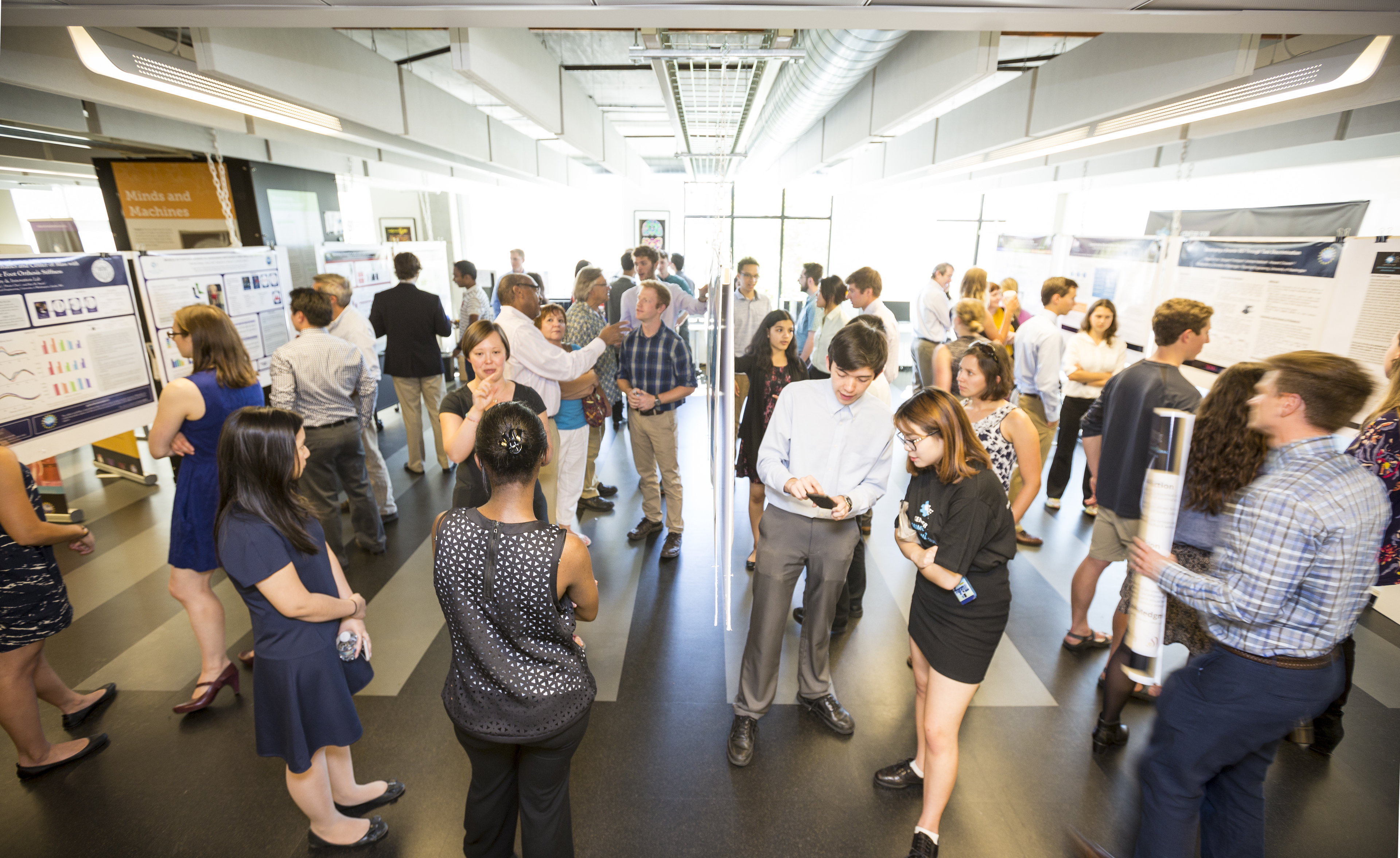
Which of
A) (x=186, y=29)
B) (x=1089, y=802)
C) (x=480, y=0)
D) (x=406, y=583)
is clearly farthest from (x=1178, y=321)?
(x=186, y=29)

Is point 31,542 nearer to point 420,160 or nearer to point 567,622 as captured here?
point 567,622

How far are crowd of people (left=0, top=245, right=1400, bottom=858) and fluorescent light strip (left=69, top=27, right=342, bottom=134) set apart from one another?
1009 mm

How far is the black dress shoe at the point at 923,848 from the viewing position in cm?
212

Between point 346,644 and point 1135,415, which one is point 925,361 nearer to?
point 1135,415

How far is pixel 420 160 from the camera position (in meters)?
7.21

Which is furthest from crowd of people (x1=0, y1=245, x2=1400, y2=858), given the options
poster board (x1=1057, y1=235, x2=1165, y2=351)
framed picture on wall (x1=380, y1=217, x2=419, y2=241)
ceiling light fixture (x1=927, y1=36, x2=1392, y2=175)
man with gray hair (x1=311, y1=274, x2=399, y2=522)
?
framed picture on wall (x1=380, y1=217, x2=419, y2=241)

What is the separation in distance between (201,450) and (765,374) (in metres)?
2.78

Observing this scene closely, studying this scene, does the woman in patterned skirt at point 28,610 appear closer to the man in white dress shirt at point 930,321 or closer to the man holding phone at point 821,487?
the man holding phone at point 821,487

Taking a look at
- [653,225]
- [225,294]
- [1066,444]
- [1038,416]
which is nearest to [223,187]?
[225,294]

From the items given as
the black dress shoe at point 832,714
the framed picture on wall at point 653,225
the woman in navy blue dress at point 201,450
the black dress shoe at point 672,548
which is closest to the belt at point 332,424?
the woman in navy blue dress at point 201,450

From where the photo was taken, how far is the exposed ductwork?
3139mm

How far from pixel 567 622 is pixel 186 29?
3.73 metres

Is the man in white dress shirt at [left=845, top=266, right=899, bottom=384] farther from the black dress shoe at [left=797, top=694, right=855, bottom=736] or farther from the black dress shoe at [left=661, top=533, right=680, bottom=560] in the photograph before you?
the black dress shoe at [left=797, top=694, right=855, bottom=736]

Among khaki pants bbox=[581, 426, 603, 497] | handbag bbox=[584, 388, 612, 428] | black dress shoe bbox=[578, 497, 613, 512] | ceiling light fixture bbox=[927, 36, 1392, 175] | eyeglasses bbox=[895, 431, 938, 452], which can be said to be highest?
ceiling light fixture bbox=[927, 36, 1392, 175]
